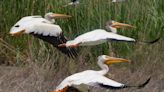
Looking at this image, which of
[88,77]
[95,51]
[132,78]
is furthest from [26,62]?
[88,77]

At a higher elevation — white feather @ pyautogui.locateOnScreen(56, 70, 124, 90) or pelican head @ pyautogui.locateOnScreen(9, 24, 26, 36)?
pelican head @ pyautogui.locateOnScreen(9, 24, 26, 36)

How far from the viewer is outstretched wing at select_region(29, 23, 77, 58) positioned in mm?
6688

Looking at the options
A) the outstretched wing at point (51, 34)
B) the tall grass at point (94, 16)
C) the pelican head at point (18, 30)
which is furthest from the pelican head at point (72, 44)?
the tall grass at point (94, 16)

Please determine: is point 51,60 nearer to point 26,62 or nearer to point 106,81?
point 26,62

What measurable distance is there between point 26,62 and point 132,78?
1294 millimetres

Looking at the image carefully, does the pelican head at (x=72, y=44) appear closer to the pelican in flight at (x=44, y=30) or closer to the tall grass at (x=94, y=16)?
the pelican in flight at (x=44, y=30)

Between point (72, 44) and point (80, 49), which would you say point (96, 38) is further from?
point (80, 49)

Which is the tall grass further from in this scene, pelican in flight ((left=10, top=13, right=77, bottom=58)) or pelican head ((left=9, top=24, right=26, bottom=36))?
pelican head ((left=9, top=24, right=26, bottom=36))

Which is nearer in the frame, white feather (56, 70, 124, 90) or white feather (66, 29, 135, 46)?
white feather (56, 70, 124, 90)

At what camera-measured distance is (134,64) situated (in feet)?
21.9

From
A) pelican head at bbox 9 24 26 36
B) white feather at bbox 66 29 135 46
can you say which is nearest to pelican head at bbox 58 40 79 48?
white feather at bbox 66 29 135 46

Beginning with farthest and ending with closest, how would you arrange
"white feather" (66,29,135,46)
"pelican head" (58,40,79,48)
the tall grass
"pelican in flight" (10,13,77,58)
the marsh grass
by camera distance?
the tall grass < "pelican in flight" (10,13,77,58) < the marsh grass < "pelican head" (58,40,79,48) < "white feather" (66,29,135,46)

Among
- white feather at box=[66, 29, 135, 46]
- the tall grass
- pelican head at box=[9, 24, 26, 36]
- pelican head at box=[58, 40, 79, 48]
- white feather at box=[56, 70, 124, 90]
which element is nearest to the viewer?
white feather at box=[56, 70, 124, 90]

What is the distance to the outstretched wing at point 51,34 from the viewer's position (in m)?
6.69
